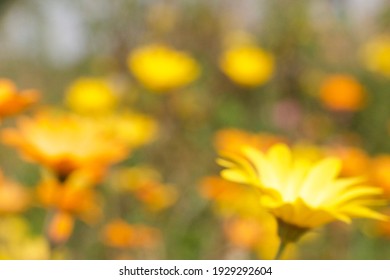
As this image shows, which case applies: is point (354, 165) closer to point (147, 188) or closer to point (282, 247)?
point (147, 188)

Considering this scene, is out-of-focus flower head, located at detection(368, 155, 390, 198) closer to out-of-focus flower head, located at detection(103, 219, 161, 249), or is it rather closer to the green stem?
out-of-focus flower head, located at detection(103, 219, 161, 249)

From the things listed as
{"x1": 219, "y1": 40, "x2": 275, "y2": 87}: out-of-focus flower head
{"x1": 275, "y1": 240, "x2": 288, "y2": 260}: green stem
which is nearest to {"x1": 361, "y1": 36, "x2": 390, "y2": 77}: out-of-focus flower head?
{"x1": 219, "y1": 40, "x2": 275, "y2": 87}: out-of-focus flower head

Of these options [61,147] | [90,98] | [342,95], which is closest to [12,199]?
[61,147]

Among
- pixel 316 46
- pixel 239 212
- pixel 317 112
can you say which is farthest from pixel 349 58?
pixel 239 212

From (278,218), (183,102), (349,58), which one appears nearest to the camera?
(278,218)

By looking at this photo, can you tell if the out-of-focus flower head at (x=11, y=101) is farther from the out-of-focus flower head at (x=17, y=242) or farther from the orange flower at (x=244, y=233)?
the orange flower at (x=244, y=233)

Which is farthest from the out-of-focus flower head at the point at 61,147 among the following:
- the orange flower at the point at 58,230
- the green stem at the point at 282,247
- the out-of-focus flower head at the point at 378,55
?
the out-of-focus flower head at the point at 378,55

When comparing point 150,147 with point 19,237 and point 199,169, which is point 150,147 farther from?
point 19,237
